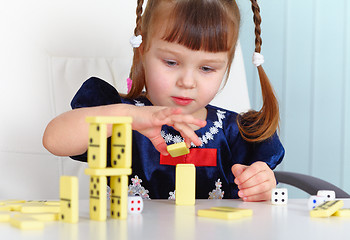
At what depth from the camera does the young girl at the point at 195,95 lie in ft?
3.53

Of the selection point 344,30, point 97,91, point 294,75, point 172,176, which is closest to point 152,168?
point 172,176

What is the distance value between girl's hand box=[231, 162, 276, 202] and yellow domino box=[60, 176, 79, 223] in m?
0.39

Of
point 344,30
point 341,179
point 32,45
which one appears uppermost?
point 344,30

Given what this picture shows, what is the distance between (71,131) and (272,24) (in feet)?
4.89

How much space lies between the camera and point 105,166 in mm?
580

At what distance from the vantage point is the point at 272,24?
7.15 ft

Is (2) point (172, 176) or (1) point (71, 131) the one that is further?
(2) point (172, 176)

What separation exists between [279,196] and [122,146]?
323 mm

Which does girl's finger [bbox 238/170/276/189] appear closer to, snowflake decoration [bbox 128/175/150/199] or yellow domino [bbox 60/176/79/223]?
snowflake decoration [bbox 128/175/150/199]

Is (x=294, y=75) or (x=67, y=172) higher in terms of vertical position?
(x=294, y=75)

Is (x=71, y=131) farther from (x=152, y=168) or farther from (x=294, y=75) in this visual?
(x=294, y=75)

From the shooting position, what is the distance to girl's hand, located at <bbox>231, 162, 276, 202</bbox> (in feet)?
2.94

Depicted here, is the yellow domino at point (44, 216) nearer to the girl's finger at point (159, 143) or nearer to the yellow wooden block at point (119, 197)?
the yellow wooden block at point (119, 197)

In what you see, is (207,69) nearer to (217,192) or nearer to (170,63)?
(170,63)
